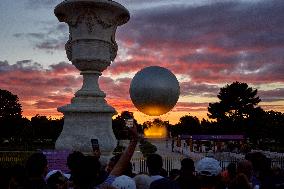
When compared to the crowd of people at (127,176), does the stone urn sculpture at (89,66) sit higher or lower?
higher

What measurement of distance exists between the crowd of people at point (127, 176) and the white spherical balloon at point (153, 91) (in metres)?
2.09

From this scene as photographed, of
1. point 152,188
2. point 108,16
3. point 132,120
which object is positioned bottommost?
point 152,188

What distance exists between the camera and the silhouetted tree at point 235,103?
312 feet

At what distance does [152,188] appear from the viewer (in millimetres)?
5629

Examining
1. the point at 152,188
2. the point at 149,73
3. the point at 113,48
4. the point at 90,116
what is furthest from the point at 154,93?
the point at 113,48

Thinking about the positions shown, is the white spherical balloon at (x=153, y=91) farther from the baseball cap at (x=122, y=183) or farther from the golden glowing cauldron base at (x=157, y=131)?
the golden glowing cauldron base at (x=157, y=131)

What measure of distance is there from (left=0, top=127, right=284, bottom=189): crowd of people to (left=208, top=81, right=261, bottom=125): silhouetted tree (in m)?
88.8

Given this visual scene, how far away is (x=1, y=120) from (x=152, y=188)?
3328 inches

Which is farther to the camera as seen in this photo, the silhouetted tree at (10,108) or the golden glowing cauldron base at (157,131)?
the golden glowing cauldron base at (157,131)

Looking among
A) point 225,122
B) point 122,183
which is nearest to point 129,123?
point 122,183

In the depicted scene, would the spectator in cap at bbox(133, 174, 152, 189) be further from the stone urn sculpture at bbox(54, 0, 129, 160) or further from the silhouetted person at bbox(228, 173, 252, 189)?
the stone urn sculpture at bbox(54, 0, 129, 160)

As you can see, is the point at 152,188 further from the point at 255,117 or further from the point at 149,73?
the point at 255,117

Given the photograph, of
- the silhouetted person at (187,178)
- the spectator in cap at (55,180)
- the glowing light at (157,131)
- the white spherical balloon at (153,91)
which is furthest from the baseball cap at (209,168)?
the glowing light at (157,131)

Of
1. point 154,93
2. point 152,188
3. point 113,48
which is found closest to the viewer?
point 152,188
